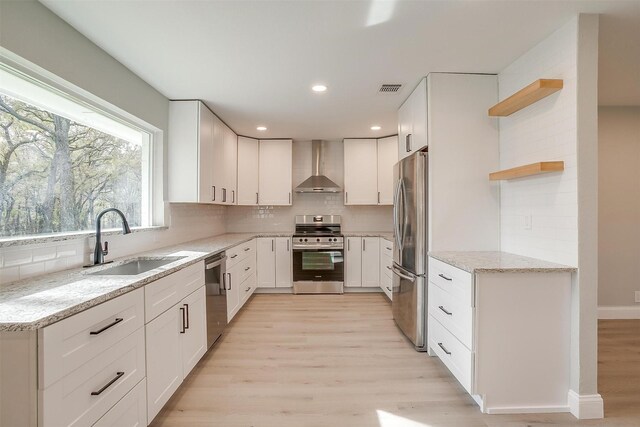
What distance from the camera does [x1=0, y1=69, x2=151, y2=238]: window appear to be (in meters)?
1.63

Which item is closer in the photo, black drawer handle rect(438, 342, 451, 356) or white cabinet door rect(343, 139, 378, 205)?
black drawer handle rect(438, 342, 451, 356)

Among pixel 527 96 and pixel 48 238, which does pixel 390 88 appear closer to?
pixel 527 96

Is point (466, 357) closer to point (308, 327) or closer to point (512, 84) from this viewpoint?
point (308, 327)

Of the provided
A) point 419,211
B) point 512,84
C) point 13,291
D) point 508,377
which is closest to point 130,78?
point 13,291

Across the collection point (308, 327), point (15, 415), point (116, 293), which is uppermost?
point (116, 293)

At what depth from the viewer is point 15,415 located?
1.00 meters

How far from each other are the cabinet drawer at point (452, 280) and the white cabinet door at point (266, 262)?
8.33 ft

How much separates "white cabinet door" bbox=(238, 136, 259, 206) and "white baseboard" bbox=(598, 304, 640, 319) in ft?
14.8

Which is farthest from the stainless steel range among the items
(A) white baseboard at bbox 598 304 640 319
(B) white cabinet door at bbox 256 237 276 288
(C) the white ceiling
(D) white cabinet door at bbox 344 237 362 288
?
(A) white baseboard at bbox 598 304 640 319

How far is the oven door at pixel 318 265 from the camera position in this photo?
438cm

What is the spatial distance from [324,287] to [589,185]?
3304 millimetres

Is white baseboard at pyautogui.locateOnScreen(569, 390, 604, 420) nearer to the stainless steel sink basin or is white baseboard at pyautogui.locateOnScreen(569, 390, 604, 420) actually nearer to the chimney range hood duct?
the stainless steel sink basin

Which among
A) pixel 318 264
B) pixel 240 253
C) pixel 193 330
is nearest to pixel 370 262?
pixel 318 264

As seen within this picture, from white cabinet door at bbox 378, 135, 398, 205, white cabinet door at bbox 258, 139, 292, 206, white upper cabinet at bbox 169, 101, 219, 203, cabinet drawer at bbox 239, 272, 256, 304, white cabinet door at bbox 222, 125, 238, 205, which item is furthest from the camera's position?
white cabinet door at bbox 258, 139, 292, 206
